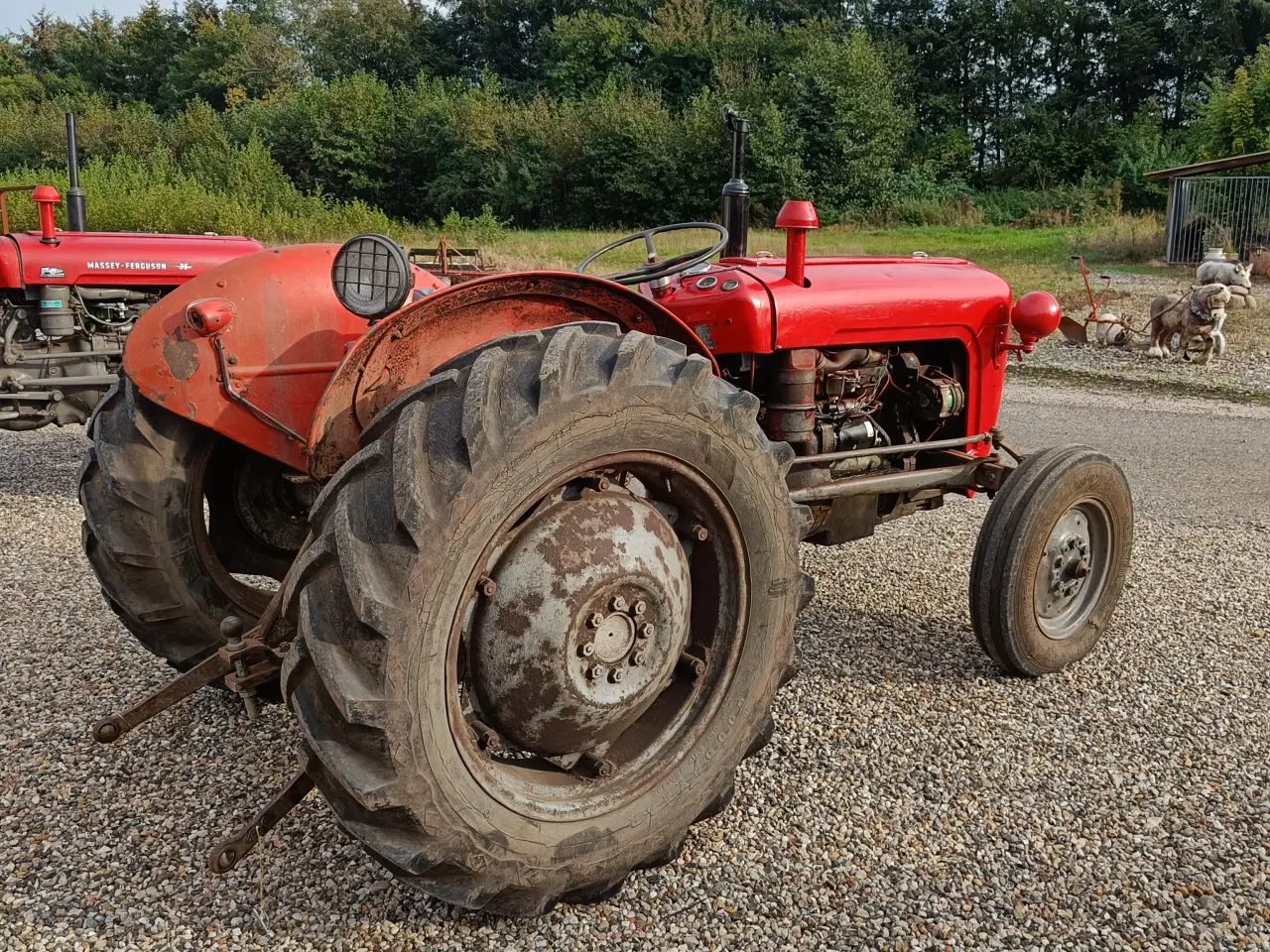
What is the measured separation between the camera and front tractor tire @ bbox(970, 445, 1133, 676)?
3.22m

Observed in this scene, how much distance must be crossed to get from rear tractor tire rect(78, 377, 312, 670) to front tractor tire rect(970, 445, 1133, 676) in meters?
2.26

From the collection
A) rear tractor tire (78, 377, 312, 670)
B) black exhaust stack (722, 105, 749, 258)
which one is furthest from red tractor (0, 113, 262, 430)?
black exhaust stack (722, 105, 749, 258)

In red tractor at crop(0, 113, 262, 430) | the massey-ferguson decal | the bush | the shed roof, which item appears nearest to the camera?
red tractor at crop(0, 113, 262, 430)

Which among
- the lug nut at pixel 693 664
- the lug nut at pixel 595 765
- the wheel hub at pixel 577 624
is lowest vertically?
the lug nut at pixel 595 765

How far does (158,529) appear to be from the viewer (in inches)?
107

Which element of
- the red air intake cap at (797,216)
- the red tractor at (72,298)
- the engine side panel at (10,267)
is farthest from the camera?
the engine side panel at (10,267)

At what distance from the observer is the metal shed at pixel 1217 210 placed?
20094 mm

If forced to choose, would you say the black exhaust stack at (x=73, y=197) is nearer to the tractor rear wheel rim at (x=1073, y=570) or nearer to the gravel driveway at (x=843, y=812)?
the gravel driveway at (x=843, y=812)

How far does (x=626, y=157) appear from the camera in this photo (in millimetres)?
35156

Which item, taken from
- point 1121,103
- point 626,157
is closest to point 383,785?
point 626,157

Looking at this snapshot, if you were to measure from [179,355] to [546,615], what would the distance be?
1.30 meters

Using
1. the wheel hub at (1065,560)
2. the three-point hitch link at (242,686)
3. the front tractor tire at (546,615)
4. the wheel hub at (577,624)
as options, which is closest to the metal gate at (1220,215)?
the wheel hub at (1065,560)

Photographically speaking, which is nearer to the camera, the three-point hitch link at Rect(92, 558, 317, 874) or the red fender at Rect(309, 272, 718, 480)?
the three-point hitch link at Rect(92, 558, 317, 874)

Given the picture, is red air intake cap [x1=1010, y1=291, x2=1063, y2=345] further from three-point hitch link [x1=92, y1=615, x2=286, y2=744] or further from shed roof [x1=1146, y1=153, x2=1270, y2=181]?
shed roof [x1=1146, y1=153, x2=1270, y2=181]
